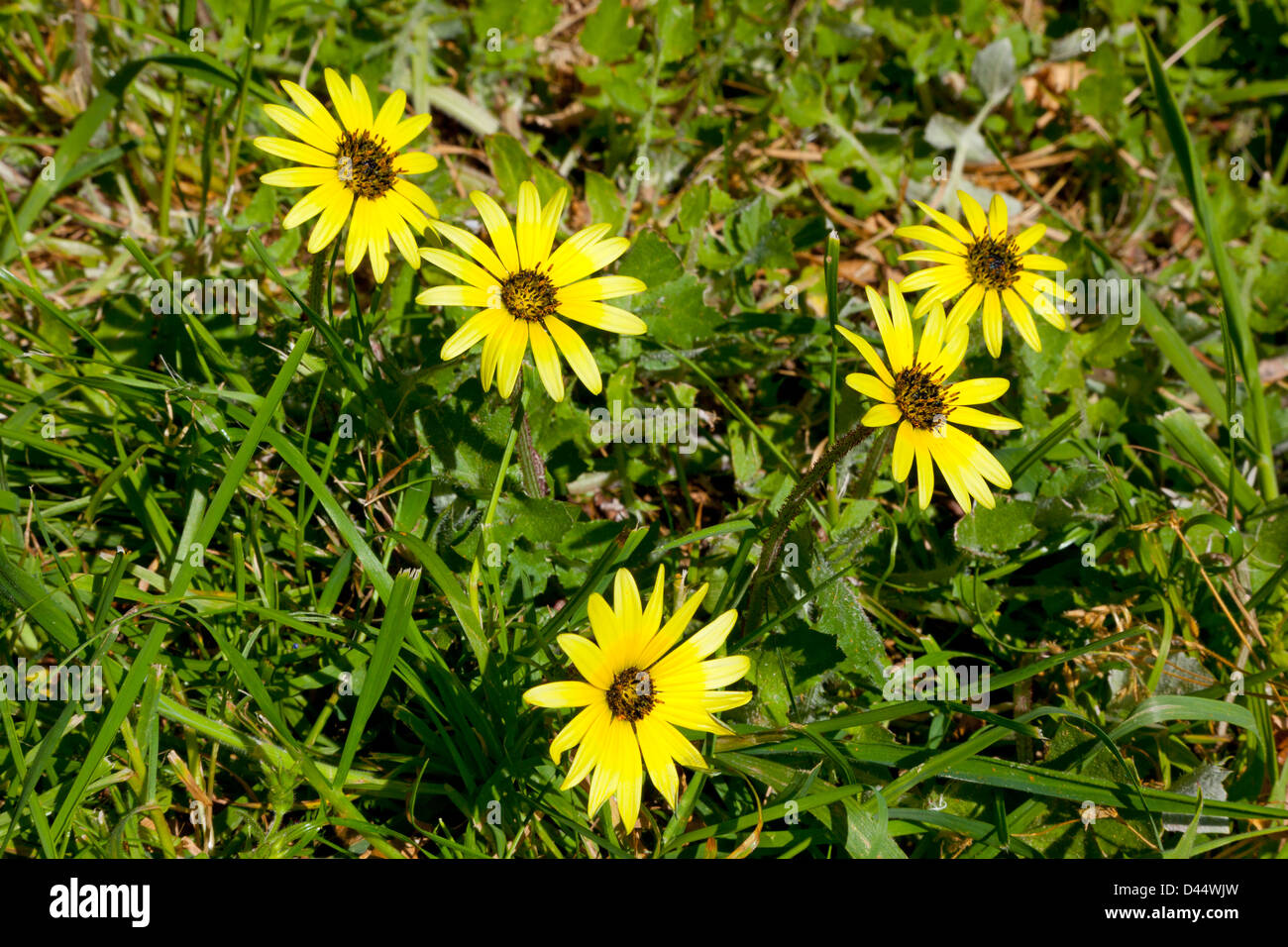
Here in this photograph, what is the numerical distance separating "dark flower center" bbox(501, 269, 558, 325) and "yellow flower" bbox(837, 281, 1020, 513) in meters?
0.88

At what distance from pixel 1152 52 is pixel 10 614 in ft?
16.0

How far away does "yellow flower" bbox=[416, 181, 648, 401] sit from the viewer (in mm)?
2795

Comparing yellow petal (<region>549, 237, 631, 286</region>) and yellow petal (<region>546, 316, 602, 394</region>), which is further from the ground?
yellow petal (<region>549, 237, 631, 286</region>)

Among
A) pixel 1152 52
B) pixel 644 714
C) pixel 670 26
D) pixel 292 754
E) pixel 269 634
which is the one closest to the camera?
pixel 644 714

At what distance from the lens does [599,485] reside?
4059 millimetres

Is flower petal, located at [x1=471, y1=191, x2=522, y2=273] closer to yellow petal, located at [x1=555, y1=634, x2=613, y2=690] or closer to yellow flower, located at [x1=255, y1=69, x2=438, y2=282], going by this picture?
yellow flower, located at [x1=255, y1=69, x2=438, y2=282]

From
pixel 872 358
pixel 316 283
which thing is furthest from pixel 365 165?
pixel 872 358

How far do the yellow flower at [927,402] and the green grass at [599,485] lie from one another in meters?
0.40

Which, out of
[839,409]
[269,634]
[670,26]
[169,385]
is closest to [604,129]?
[670,26]

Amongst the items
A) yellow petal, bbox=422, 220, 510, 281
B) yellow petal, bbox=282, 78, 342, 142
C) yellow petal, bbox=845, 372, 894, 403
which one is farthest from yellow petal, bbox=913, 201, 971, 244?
yellow petal, bbox=282, 78, 342, 142

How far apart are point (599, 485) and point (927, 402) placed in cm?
161

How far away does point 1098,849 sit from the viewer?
3.36m

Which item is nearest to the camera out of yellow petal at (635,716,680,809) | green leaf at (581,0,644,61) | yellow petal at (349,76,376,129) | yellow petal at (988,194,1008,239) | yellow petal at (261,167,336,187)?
yellow petal at (635,716,680,809)
